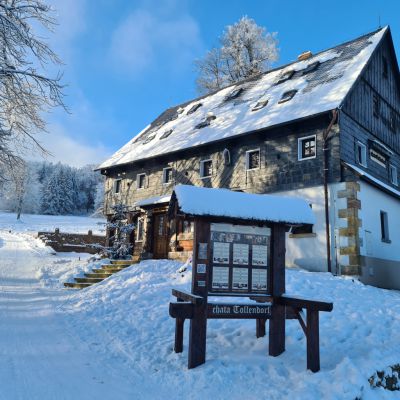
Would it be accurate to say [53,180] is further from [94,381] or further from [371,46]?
[94,381]

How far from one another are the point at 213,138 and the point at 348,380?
14770mm

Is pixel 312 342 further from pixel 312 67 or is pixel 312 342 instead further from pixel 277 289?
pixel 312 67

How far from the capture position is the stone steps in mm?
15086

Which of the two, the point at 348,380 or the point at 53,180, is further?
the point at 53,180

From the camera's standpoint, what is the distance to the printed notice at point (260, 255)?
22.9 feet

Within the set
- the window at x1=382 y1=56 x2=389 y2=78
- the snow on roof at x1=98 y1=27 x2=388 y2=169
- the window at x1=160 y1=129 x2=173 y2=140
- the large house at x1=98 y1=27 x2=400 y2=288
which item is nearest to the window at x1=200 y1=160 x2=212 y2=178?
the large house at x1=98 y1=27 x2=400 y2=288

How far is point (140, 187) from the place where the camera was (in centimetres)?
2345

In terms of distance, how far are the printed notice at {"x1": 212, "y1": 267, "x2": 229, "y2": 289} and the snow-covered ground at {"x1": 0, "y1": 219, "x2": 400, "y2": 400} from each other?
1.12m

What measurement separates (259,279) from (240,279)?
377 mm

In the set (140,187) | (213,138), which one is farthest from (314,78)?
(140,187)

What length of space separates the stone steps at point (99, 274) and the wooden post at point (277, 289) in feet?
32.2

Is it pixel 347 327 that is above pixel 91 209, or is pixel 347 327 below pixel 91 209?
below

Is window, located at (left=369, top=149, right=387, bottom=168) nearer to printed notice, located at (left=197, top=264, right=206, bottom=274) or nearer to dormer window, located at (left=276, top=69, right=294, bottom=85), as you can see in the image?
dormer window, located at (left=276, top=69, right=294, bottom=85)

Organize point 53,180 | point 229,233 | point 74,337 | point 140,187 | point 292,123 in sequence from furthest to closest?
1. point 53,180
2. point 140,187
3. point 292,123
4. point 74,337
5. point 229,233
